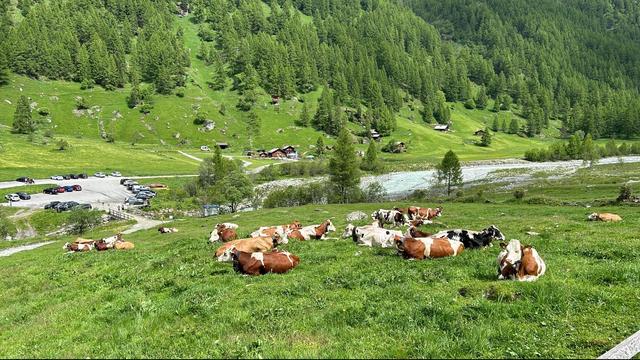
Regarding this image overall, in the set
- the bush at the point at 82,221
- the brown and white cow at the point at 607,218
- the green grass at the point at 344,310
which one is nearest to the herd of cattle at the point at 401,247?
the green grass at the point at 344,310

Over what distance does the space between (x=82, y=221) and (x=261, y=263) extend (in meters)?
53.4

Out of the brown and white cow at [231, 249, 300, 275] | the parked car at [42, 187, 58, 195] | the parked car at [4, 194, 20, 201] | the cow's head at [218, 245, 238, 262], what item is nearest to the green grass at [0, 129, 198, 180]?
the parked car at [42, 187, 58, 195]

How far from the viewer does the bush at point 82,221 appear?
6003 centimetres

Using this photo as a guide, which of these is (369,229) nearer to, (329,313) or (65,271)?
(329,313)

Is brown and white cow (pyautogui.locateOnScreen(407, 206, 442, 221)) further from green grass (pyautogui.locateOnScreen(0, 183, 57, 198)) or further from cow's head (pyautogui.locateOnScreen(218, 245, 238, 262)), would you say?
green grass (pyautogui.locateOnScreen(0, 183, 57, 198))

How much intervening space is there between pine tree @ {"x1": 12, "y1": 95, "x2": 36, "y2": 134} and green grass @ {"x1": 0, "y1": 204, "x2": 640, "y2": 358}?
16306cm

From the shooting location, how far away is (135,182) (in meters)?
112

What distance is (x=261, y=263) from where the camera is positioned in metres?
17.2

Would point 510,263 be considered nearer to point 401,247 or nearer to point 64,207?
point 401,247

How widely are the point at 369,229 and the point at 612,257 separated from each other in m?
11.3

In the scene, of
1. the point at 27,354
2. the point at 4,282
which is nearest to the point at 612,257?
the point at 27,354

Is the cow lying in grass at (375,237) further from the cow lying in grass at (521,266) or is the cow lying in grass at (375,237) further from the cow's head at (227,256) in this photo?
the cow lying in grass at (521,266)

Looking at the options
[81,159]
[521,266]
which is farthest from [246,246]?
[81,159]

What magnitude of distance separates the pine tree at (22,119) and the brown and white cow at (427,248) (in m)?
173
